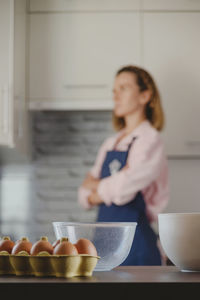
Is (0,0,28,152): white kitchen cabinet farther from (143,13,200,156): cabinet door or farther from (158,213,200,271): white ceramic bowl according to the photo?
(158,213,200,271): white ceramic bowl

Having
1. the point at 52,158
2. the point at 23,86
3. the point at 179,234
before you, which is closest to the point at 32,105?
the point at 23,86

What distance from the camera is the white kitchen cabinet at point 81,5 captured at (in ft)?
9.22

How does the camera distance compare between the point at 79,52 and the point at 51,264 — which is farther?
the point at 79,52

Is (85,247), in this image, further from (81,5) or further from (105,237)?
(81,5)

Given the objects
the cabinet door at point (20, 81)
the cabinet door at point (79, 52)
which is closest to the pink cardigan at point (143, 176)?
the cabinet door at point (79, 52)

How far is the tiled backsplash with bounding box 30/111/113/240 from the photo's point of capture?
2867 millimetres

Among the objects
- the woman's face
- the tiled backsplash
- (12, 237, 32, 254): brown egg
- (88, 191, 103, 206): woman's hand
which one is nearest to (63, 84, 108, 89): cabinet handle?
the woman's face

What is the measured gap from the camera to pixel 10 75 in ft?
7.91

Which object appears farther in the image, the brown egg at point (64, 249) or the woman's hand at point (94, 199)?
the woman's hand at point (94, 199)

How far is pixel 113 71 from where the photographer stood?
109 inches

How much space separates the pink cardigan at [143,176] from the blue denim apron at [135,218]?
38mm

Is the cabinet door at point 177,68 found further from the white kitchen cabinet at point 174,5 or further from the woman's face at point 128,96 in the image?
the woman's face at point 128,96

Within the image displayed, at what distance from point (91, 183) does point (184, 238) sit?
1.68 m

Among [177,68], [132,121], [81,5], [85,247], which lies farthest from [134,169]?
[85,247]
